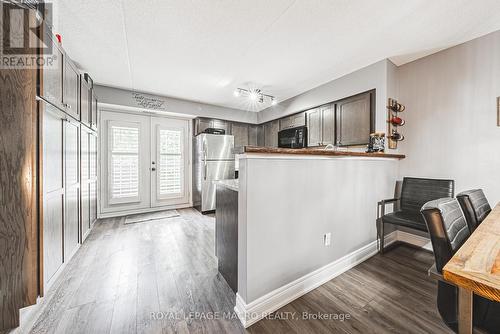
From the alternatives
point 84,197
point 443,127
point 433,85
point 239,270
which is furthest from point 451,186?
point 84,197

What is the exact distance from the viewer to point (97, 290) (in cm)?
161

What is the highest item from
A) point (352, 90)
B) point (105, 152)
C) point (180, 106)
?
point (180, 106)

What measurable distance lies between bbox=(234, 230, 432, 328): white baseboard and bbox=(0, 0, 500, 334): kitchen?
15mm

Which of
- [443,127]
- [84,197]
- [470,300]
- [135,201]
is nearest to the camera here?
[470,300]

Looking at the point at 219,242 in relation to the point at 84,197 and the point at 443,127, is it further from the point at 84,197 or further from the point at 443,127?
the point at 443,127

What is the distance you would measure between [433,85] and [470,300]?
2728 millimetres

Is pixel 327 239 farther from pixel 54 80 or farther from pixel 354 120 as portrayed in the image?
pixel 54 80

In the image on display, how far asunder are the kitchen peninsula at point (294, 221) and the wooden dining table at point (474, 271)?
92cm

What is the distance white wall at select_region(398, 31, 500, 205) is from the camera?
1.98 m

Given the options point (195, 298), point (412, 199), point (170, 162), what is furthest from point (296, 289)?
point (170, 162)

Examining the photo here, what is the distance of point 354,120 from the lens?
283 cm

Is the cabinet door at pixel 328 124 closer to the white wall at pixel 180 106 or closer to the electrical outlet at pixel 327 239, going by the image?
the electrical outlet at pixel 327 239

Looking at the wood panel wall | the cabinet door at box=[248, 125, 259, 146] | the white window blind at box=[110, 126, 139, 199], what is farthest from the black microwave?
the wood panel wall

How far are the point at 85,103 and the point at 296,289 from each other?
334cm
